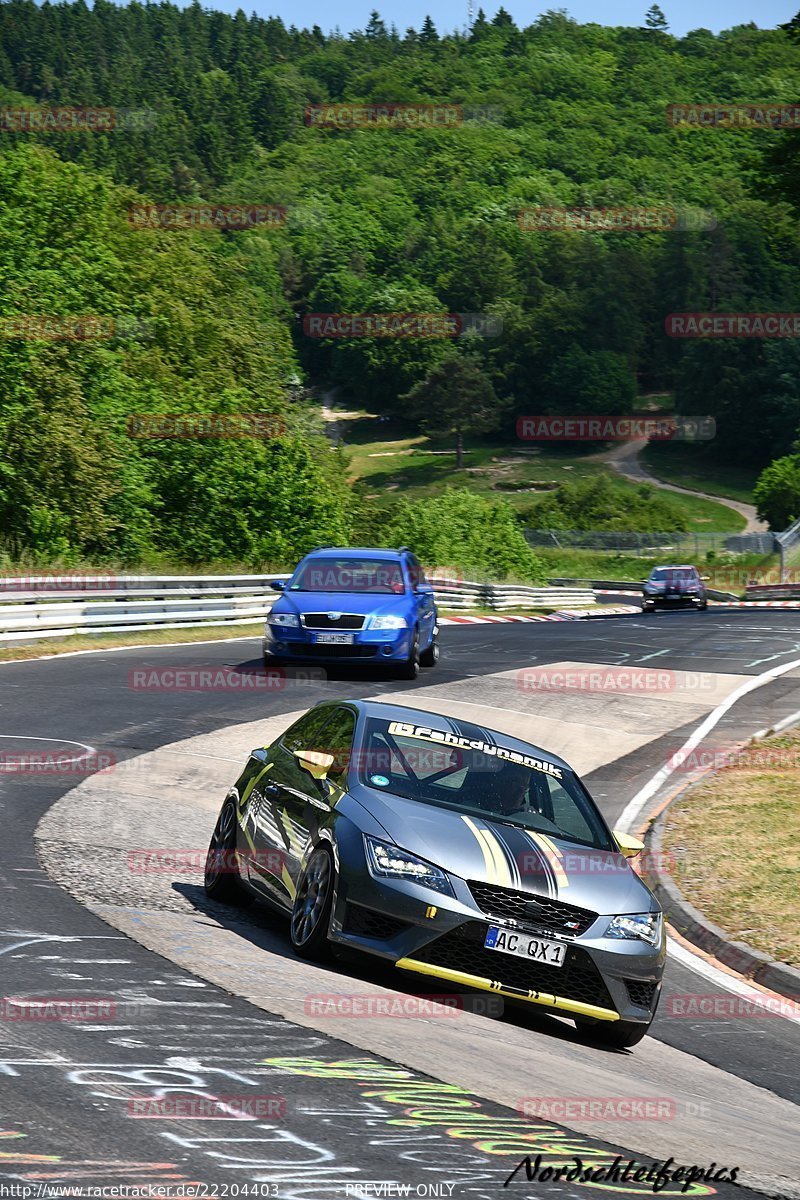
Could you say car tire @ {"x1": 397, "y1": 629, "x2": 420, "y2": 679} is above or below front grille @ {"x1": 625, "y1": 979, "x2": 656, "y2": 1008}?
below

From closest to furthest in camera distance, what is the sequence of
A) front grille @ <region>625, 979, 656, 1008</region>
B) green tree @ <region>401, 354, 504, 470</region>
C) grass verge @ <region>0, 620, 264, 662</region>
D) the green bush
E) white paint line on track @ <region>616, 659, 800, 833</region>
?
1. front grille @ <region>625, 979, 656, 1008</region>
2. white paint line on track @ <region>616, 659, 800, 833</region>
3. grass verge @ <region>0, 620, 264, 662</region>
4. the green bush
5. green tree @ <region>401, 354, 504, 470</region>

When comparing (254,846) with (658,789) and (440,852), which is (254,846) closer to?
(440,852)

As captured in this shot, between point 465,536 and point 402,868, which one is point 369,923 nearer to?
point 402,868

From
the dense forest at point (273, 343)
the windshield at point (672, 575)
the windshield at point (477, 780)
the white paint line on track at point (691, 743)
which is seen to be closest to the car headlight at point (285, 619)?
the white paint line on track at point (691, 743)

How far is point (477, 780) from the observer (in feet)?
26.6

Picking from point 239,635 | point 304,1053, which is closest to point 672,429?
point 239,635

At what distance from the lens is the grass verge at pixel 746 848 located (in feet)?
32.9

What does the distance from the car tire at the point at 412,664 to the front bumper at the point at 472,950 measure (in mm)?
13489

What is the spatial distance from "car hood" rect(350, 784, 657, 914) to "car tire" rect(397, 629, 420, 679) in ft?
42.4

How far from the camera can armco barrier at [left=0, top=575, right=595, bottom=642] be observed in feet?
74.8

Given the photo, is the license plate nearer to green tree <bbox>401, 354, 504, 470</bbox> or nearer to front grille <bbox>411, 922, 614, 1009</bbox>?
front grille <bbox>411, 922, 614, 1009</bbox>

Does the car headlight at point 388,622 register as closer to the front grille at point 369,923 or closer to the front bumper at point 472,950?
the front bumper at point 472,950

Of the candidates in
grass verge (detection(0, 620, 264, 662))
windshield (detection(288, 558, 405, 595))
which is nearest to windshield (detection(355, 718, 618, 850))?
windshield (detection(288, 558, 405, 595))

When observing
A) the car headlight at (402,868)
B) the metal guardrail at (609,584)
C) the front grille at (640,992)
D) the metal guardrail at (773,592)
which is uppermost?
the car headlight at (402,868)
